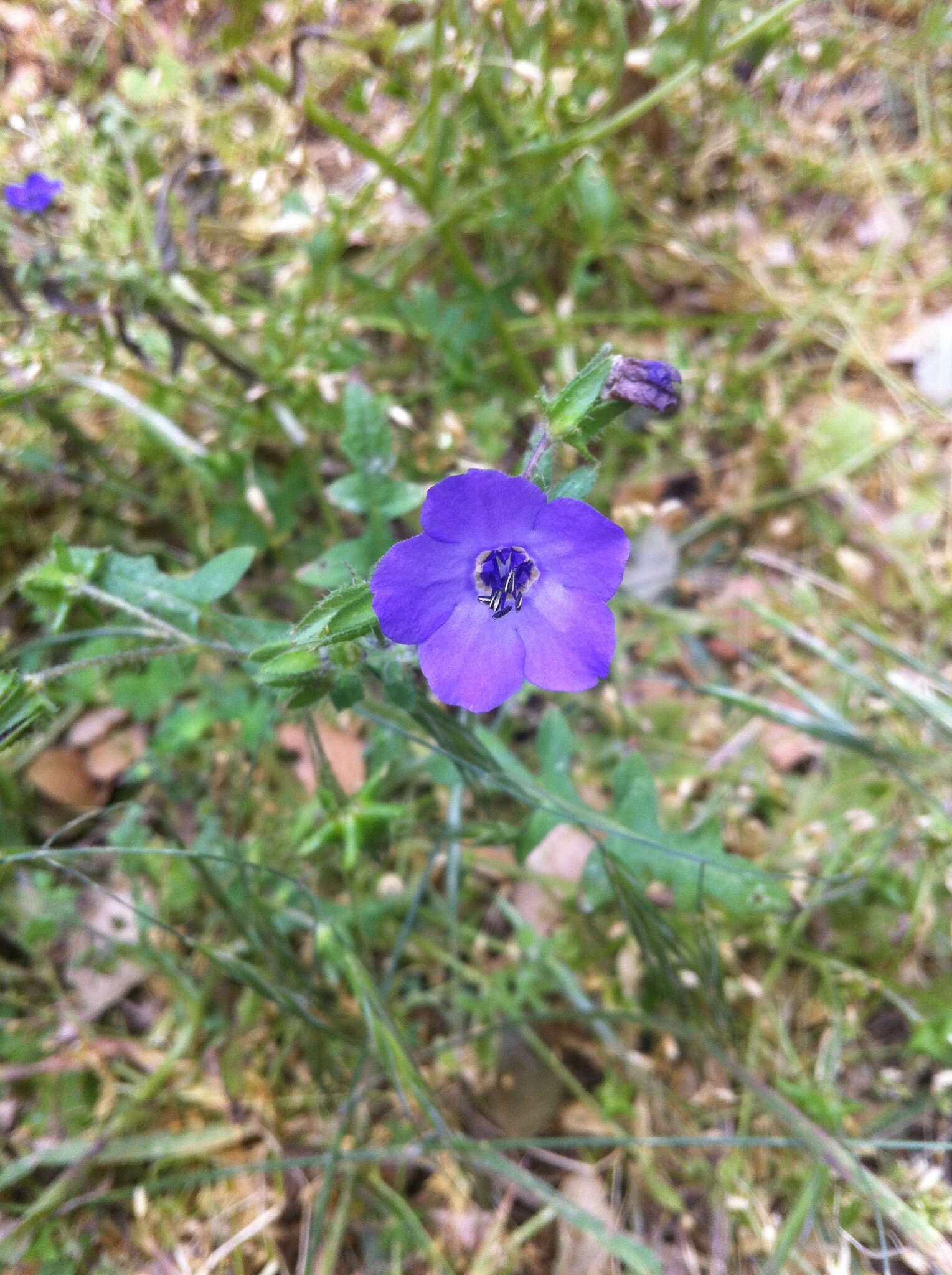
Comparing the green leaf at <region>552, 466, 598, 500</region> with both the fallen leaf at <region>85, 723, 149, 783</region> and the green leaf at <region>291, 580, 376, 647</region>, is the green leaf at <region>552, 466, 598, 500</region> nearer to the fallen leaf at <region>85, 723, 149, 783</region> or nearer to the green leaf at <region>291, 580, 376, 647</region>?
the green leaf at <region>291, 580, 376, 647</region>

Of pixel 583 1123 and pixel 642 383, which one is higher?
pixel 642 383

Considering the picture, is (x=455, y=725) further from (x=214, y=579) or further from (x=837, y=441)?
(x=837, y=441)

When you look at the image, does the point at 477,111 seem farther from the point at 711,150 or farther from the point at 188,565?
the point at 188,565

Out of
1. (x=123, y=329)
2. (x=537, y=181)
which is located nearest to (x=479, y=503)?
(x=123, y=329)

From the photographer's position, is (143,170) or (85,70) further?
(85,70)

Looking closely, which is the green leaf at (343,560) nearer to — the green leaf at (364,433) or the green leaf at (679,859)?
the green leaf at (364,433)

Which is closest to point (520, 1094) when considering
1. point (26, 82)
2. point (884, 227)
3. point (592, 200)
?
point (592, 200)
